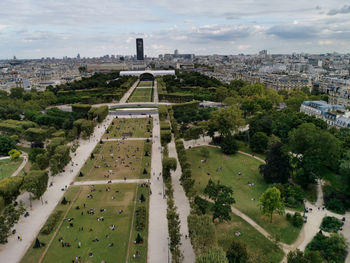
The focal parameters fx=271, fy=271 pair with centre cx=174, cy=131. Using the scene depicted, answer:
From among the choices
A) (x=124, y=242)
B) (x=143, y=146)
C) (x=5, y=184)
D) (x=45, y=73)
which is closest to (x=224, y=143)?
(x=143, y=146)

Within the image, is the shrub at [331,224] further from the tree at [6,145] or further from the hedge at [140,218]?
the tree at [6,145]

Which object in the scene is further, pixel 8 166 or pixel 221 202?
pixel 8 166

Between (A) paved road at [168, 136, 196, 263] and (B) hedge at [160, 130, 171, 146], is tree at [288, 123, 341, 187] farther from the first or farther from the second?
(B) hedge at [160, 130, 171, 146]

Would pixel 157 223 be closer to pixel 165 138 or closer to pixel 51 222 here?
pixel 51 222

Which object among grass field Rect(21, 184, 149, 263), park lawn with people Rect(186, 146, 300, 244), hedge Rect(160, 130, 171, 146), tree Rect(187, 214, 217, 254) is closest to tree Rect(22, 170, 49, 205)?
grass field Rect(21, 184, 149, 263)

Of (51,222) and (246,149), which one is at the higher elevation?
(246,149)

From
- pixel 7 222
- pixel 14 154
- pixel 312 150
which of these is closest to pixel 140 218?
pixel 7 222
